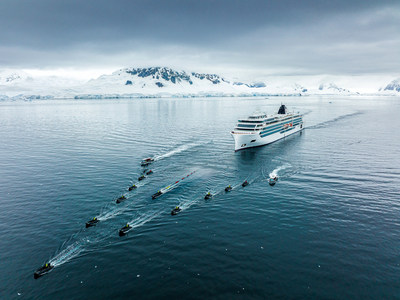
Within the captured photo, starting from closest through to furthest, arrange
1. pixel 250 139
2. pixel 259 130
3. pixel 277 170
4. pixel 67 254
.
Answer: pixel 67 254 < pixel 277 170 < pixel 250 139 < pixel 259 130

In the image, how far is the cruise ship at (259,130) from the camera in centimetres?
11154

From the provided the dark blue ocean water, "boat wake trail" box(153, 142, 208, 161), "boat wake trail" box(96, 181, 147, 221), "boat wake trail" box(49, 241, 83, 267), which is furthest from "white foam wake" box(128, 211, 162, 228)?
"boat wake trail" box(153, 142, 208, 161)

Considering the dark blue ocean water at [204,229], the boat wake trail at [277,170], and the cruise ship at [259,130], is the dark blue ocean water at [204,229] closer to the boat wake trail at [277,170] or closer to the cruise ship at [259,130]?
the boat wake trail at [277,170]

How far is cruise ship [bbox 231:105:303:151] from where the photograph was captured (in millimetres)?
111544

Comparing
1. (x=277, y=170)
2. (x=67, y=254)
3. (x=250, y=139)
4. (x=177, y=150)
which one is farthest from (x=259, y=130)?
(x=67, y=254)

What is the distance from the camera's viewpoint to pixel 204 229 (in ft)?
161

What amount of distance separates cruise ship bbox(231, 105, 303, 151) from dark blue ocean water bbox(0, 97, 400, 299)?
17448 millimetres

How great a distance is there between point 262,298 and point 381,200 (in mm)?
43557

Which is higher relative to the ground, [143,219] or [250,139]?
[250,139]

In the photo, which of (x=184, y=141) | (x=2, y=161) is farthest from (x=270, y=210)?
(x=2, y=161)

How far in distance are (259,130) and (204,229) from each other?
76754 mm

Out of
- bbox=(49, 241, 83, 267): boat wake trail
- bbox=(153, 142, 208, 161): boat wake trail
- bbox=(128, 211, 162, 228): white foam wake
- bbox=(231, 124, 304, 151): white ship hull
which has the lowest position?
bbox=(49, 241, 83, 267): boat wake trail

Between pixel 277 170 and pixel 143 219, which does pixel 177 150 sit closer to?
pixel 277 170

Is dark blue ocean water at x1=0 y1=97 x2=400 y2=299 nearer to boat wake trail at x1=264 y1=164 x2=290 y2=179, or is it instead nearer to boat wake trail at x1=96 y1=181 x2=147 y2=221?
boat wake trail at x1=96 y1=181 x2=147 y2=221
